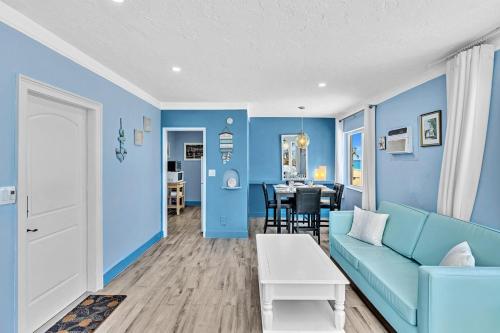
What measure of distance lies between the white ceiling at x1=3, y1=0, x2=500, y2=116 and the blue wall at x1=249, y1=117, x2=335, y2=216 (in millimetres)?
2901

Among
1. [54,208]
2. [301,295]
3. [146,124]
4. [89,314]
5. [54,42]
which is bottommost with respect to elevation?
[89,314]

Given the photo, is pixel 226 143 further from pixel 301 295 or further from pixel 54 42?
pixel 301 295

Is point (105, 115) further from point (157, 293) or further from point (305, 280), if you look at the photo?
point (305, 280)

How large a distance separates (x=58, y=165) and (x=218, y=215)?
2943 mm

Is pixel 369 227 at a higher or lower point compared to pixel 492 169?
lower

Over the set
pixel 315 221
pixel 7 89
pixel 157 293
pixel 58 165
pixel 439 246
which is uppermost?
pixel 7 89

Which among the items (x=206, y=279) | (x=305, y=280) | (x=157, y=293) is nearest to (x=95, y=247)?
(x=157, y=293)

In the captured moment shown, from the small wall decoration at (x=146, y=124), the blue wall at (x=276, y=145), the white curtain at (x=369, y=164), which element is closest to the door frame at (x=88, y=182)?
the small wall decoration at (x=146, y=124)

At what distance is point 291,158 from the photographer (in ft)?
22.1

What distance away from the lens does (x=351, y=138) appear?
6301mm

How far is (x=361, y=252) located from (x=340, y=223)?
0.81 meters

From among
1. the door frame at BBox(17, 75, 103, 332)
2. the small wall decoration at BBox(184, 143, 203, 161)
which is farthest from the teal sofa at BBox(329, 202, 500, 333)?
the small wall decoration at BBox(184, 143, 203, 161)

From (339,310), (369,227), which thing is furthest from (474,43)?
(339,310)

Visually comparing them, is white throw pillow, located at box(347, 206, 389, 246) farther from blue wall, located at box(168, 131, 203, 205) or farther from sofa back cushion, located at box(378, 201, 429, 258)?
blue wall, located at box(168, 131, 203, 205)
